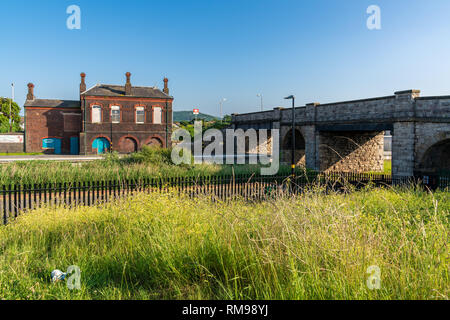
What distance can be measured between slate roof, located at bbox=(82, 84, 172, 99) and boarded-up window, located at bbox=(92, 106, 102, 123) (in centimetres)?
163

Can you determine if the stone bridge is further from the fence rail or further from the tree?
the tree

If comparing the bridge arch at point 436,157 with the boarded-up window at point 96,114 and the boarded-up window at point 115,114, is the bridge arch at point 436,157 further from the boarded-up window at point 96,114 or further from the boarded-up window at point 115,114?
the boarded-up window at point 96,114

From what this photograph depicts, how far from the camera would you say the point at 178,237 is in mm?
4953

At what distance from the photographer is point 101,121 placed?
1502 inches

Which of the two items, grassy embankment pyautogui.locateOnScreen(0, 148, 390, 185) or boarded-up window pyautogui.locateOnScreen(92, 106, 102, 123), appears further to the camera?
boarded-up window pyautogui.locateOnScreen(92, 106, 102, 123)

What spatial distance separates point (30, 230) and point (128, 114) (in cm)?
3393

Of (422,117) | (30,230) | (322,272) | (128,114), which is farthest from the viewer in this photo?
Answer: (128,114)

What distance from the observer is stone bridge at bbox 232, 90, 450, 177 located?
18.6 m

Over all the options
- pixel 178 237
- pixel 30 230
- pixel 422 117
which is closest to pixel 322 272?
pixel 178 237

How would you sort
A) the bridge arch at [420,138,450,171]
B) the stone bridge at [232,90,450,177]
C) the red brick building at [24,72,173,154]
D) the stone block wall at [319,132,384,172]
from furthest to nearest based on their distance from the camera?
the red brick building at [24,72,173,154]
the stone block wall at [319,132,384,172]
the bridge arch at [420,138,450,171]
the stone bridge at [232,90,450,177]

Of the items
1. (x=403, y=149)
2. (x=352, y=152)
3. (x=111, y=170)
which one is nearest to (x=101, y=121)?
(x=111, y=170)

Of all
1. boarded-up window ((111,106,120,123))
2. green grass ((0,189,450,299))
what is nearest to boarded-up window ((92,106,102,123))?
boarded-up window ((111,106,120,123))
